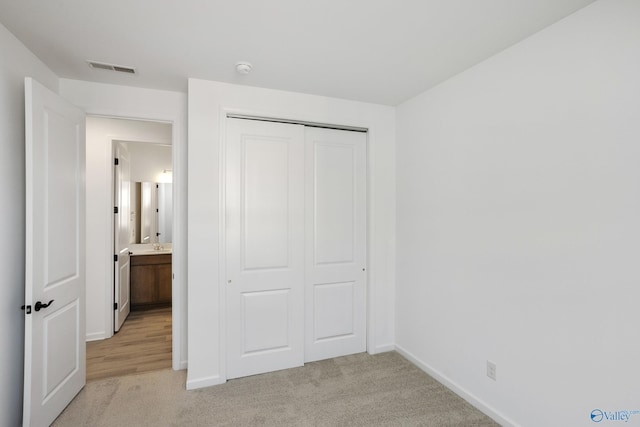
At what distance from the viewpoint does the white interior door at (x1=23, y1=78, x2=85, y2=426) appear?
1.84m

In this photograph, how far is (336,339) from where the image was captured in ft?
10.00

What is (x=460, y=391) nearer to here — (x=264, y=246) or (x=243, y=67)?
(x=264, y=246)

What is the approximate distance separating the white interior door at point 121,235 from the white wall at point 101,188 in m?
0.17

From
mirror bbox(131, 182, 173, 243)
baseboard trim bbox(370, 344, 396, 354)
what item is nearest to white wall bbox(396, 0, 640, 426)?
baseboard trim bbox(370, 344, 396, 354)

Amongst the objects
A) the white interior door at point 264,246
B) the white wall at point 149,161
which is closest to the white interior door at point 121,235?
the white wall at point 149,161

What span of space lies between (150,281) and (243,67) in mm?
3773

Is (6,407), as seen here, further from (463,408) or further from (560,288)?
(560,288)

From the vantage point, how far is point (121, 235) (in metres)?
4.03

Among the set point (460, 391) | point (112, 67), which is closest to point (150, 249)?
point (112, 67)

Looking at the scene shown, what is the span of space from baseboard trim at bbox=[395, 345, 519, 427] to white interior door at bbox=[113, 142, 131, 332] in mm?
3386

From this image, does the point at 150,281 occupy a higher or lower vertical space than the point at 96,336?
higher

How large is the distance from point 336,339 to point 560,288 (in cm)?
197

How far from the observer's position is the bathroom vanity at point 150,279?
4.59 metres

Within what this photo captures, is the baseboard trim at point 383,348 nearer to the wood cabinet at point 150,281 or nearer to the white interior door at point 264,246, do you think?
the white interior door at point 264,246
